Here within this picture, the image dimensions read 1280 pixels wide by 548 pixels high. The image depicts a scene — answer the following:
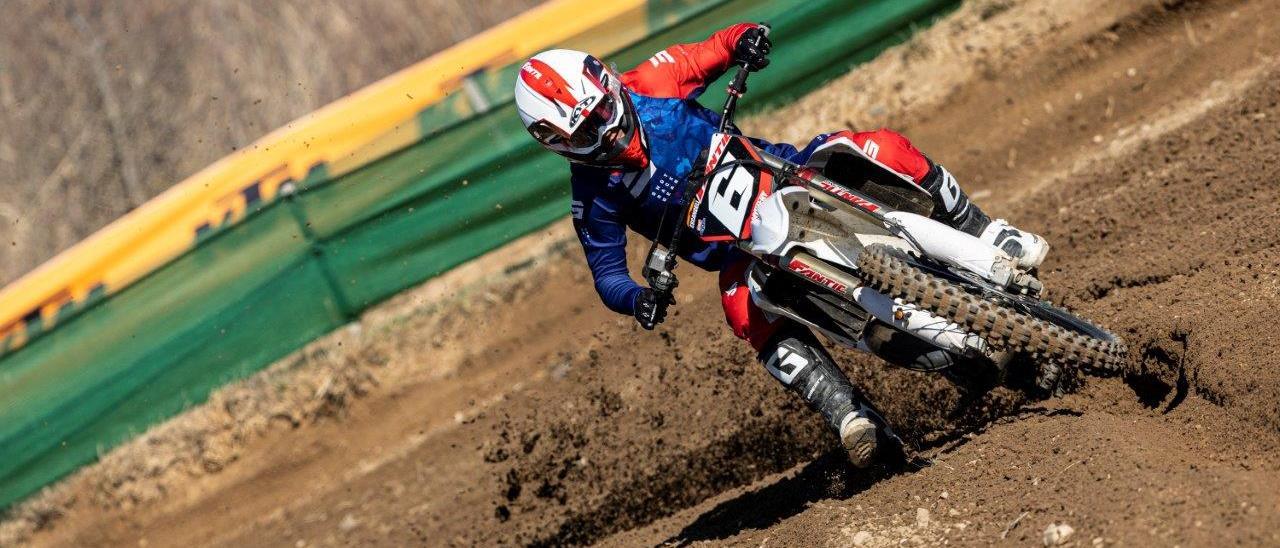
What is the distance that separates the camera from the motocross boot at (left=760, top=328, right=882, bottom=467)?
6004 millimetres

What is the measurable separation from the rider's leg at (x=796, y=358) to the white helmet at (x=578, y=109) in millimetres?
924

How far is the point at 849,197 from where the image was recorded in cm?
589

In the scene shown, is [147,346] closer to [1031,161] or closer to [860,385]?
[860,385]

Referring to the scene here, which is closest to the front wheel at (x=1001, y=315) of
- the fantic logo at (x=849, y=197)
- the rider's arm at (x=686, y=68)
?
the fantic logo at (x=849, y=197)

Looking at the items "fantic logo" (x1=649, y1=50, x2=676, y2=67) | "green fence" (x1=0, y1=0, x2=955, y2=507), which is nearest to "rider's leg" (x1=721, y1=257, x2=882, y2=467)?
"fantic logo" (x1=649, y1=50, x2=676, y2=67)

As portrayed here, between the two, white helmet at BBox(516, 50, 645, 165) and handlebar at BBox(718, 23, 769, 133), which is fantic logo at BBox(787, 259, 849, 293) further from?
white helmet at BBox(516, 50, 645, 165)

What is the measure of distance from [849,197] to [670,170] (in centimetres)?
100

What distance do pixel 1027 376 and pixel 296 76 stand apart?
11584 millimetres

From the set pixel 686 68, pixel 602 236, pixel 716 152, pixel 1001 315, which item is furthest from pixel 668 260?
pixel 1001 315

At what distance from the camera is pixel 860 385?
7.79 m

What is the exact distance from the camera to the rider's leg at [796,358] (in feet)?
20.3

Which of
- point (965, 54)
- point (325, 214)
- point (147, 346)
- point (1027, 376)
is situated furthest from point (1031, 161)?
point (147, 346)

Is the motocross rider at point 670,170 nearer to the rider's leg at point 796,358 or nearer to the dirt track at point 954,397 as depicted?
the rider's leg at point 796,358

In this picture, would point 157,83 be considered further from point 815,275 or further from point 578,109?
point 815,275
